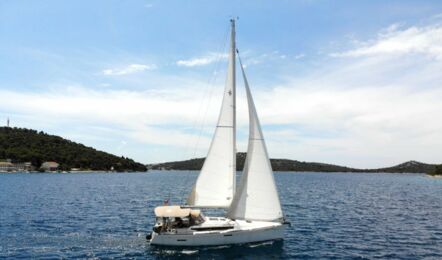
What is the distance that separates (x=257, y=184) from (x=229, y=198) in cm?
263

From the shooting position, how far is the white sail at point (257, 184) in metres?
31.6

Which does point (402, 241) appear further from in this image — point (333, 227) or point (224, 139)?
point (224, 139)

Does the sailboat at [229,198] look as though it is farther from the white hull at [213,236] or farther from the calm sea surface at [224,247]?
the calm sea surface at [224,247]

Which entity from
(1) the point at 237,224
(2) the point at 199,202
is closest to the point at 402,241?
(1) the point at 237,224

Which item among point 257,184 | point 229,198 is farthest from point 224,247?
point 257,184

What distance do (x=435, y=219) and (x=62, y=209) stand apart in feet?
167

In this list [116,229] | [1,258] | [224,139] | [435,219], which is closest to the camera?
[1,258]

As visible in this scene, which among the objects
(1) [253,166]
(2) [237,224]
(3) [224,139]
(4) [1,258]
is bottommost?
(4) [1,258]

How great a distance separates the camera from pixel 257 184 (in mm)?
31750

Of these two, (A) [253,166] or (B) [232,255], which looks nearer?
(B) [232,255]

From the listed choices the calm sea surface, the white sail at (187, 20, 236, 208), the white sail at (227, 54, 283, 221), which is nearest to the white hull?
the calm sea surface

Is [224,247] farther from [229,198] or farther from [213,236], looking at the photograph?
[229,198]

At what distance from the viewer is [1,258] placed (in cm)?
2839

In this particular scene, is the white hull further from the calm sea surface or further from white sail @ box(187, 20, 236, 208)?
white sail @ box(187, 20, 236, 208)
